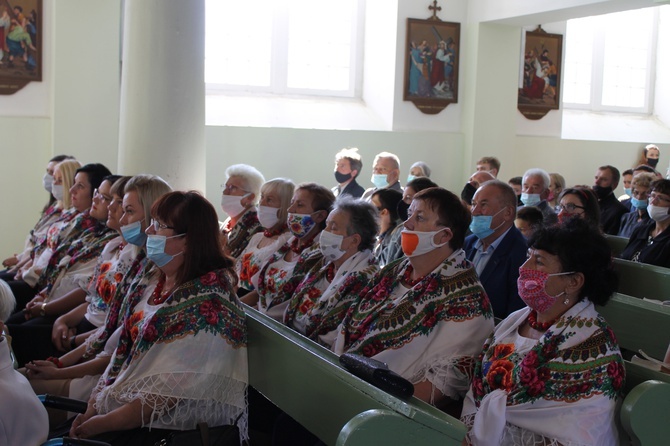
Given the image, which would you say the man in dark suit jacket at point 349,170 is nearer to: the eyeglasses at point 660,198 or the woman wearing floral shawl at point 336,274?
the eyeglasses at point 660,198

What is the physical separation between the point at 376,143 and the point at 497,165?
2021 millimetres

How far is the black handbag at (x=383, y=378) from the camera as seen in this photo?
240 cm

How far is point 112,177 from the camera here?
190 inches

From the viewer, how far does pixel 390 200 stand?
522 centimetres

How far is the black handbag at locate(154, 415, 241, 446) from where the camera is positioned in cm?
277

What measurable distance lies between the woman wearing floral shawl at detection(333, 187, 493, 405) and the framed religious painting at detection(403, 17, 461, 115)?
25.3 feet

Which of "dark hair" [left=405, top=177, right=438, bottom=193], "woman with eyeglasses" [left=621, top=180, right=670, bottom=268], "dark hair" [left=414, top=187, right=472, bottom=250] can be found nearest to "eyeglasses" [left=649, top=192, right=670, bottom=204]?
"woman with eyeglasses" [left=621, top=180, right=670, bottom=268]

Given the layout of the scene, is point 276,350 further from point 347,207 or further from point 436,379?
point 347,207

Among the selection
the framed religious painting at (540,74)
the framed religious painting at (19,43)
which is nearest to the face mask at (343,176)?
the framed religious painting at (19,43)

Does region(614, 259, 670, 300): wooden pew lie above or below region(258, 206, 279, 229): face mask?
below

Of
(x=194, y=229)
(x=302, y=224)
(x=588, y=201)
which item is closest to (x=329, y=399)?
(x=194, y=229)

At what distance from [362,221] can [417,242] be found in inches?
25.4

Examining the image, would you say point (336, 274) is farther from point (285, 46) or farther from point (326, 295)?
point (285, 46)

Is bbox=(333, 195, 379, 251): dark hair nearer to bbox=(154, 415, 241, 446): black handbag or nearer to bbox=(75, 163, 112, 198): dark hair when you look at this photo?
bbox=(154, 415, 241, 446): black handbag
